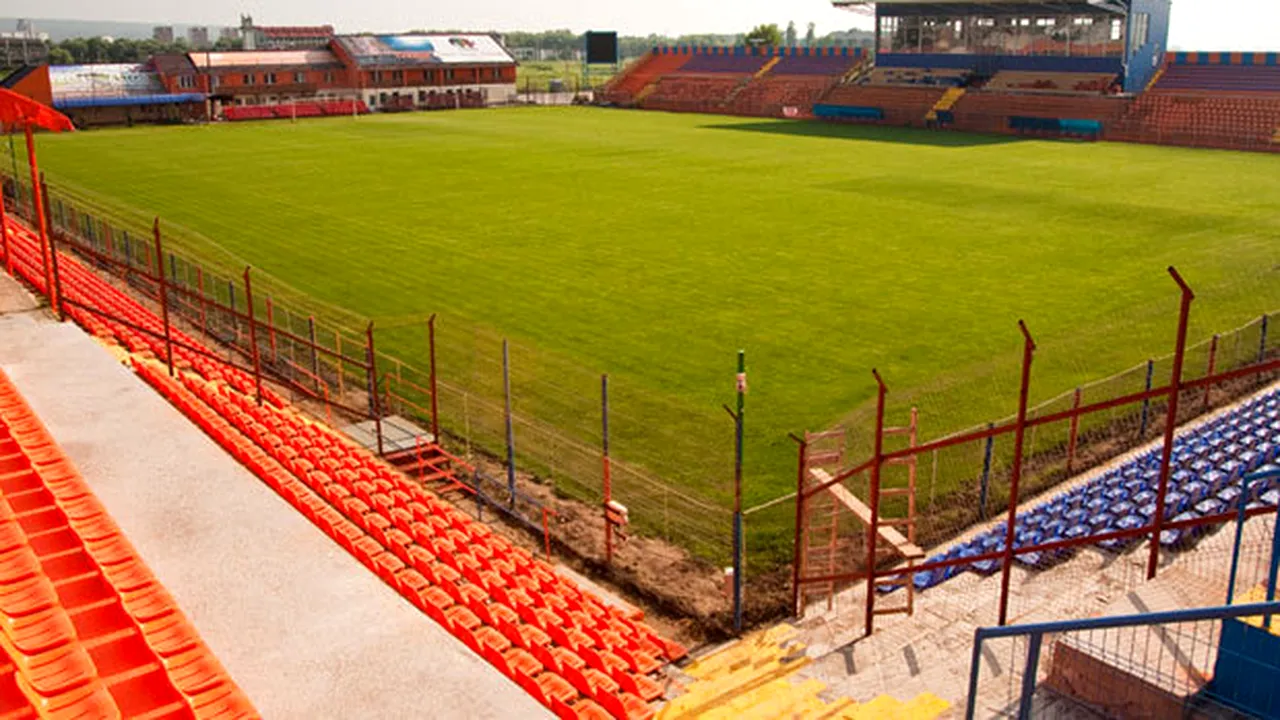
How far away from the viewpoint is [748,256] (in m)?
32.1

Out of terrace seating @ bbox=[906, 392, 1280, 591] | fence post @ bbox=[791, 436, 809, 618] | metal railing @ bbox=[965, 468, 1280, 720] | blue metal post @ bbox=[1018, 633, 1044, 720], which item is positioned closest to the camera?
blue metal post @ bbox=[1018, 633, 1044, 720]

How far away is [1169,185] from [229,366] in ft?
128

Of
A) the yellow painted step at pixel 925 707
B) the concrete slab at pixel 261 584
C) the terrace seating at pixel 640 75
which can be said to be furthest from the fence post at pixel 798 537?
the terrace seating at pixel 640 75

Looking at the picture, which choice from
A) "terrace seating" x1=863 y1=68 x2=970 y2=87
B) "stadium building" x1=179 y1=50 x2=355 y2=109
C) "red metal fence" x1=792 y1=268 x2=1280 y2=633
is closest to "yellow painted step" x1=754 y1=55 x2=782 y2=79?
"terrace seating" x1=863 y1=68 x2=970 y2=87

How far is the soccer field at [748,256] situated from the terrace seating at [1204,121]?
10.9 ft

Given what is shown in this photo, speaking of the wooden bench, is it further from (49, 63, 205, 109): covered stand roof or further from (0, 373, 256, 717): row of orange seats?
(49, 63, 205, 109): covered stand roof

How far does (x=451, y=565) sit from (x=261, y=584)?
2526 mm

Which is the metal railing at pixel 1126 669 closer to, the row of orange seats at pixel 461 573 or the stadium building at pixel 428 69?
the row of orange seats at pixel 461 573

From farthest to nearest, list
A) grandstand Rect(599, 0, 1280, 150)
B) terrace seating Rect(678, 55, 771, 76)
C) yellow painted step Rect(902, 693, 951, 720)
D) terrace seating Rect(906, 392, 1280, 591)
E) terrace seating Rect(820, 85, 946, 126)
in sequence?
terrace seating Rect(678, 55, 771, 76), terrace seating Rect(820, 85, 946, 126), grandstand Rect(599, 0, 1280, 150), terrace seating Rect(906, 392, 1280, 591), yellow painted step Rect(902, 693, 951, 720)

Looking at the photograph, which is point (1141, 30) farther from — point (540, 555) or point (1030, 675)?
point (1030, 675)

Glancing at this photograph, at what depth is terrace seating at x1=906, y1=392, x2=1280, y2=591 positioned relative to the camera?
1277 cm

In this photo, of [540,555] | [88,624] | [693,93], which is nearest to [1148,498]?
[540,555]

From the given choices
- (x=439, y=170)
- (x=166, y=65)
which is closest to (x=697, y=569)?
(x=439, y=170)

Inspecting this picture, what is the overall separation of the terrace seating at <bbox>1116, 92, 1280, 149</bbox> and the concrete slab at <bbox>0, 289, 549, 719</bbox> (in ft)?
195
